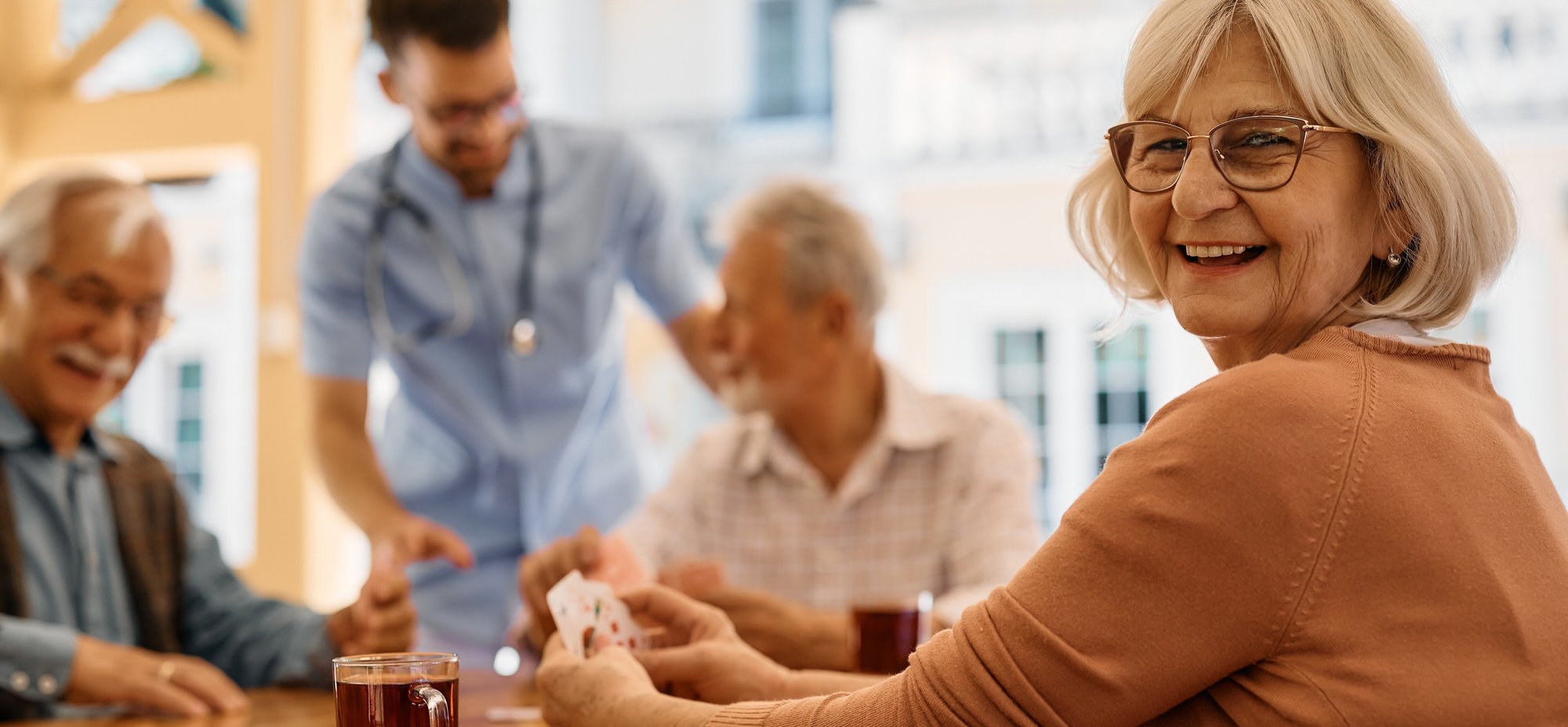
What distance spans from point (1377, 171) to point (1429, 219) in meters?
0.05

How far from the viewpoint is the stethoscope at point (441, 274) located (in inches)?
92.5

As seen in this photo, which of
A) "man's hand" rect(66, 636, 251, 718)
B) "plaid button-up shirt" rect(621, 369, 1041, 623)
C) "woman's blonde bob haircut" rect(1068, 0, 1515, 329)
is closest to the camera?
"woman's blonde bob haircut" rect(1068, 0, 1515, 329)

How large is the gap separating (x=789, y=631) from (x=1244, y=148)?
0.97 m

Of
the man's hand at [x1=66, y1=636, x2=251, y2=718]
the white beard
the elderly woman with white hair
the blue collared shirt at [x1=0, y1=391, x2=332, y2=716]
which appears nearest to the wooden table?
the man's hand at [x1=66, y1=636, x2=251, y2=718]

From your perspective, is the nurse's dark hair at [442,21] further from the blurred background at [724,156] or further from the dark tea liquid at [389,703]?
Answer: the blurred background at [724,156]

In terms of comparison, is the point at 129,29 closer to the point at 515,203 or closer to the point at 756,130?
the point at 515,203

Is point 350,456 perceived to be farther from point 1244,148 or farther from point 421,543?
point 1244,148

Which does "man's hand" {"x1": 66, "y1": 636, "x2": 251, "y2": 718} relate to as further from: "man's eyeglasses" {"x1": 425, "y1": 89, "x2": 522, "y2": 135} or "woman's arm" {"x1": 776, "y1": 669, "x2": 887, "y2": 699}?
"man's eyeglasses" {"x1": 425, "y1": 89, "x2": 522, "y2": 135}

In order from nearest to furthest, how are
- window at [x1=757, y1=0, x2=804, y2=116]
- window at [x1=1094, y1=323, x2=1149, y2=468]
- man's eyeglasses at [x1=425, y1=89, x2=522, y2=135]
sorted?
man's eyeglasses at [x1=425, y1=89, x2=522, y2=135], window at [x1=1094, y1=323, x2=1149, y2=468], window at [x1=757, y1=0, x2=804, y2=116]

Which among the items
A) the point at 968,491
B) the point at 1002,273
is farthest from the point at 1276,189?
the point at 1002,273

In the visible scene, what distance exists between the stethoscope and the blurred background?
100 inches

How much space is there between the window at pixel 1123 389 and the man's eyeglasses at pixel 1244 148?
7240 mm

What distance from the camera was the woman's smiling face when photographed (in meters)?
0.97

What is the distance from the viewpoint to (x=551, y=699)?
1.15 m
